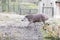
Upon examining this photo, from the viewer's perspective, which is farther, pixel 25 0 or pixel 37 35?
pixel 25 0

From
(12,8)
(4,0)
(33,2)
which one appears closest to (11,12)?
(12,8)

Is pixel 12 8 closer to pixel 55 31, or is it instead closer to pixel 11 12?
pixel 11 12

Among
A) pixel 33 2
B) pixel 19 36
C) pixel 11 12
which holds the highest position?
pixel 33 2

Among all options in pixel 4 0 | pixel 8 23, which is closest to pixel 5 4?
pixel 4 0

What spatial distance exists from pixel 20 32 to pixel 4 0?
1.66 ft

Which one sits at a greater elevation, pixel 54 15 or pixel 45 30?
pixel 54 15

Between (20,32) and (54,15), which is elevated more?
(54,15)

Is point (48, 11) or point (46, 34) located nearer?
point (46, 34)

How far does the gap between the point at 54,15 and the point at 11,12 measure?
1.97 ft

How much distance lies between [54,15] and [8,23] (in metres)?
0.65

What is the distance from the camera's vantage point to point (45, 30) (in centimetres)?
201

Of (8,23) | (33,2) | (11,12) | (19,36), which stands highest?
(33,2)

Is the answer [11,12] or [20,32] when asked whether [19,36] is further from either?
[11,12]

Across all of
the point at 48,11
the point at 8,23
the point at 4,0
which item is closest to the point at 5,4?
the point at 4,0
